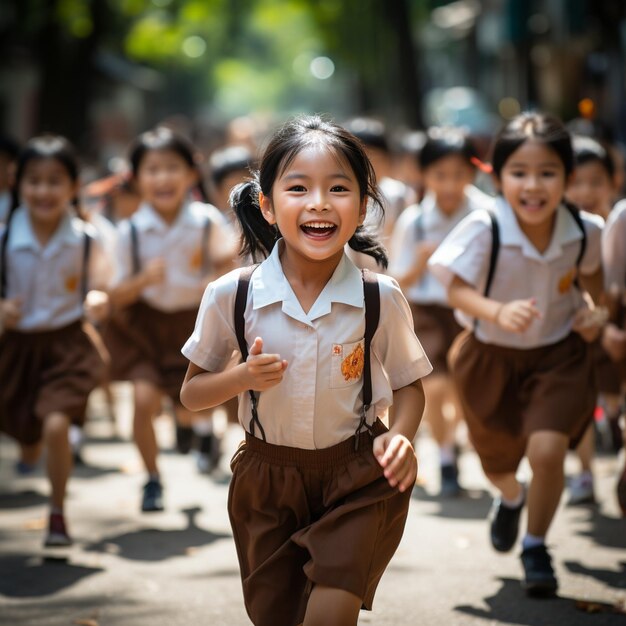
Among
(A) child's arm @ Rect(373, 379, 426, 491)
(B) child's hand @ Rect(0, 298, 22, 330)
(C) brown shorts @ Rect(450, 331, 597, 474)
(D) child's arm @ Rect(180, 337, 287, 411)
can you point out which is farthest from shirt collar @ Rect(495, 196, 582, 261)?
(B) child's hand @ Rect(0, 298, 22, 330)

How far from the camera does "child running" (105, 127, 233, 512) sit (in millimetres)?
7398

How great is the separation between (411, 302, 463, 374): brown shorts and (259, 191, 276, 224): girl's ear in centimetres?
402

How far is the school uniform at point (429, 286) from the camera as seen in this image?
7996mm

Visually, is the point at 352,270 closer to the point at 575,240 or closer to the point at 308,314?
the point at 308,314

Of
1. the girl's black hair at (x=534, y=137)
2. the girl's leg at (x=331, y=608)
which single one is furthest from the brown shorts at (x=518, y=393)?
the girl's leg at (x=331, y=608)

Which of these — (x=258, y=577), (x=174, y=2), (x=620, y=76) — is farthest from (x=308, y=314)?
(x=174, y=2)

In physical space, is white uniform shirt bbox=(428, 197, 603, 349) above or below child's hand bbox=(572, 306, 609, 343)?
above

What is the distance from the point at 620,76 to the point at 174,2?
45.9ft

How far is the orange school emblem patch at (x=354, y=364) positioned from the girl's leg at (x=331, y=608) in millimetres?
637

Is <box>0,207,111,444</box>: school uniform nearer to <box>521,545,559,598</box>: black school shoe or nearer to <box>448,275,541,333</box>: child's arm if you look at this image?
<box>448,275,541,333</box>: child's arm

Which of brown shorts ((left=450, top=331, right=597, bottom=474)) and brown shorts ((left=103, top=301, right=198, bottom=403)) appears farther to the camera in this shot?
brown shorts ((left=103, top=301, right=198, bottom=403))

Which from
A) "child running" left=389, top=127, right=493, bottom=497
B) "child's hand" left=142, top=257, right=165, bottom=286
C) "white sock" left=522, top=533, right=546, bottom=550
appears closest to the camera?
"white sock" left=522, top=533, right=546, bottom=550

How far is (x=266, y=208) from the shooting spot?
4.02 metres

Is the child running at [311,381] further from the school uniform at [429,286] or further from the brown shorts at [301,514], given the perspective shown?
the school uniform at [429,286]
